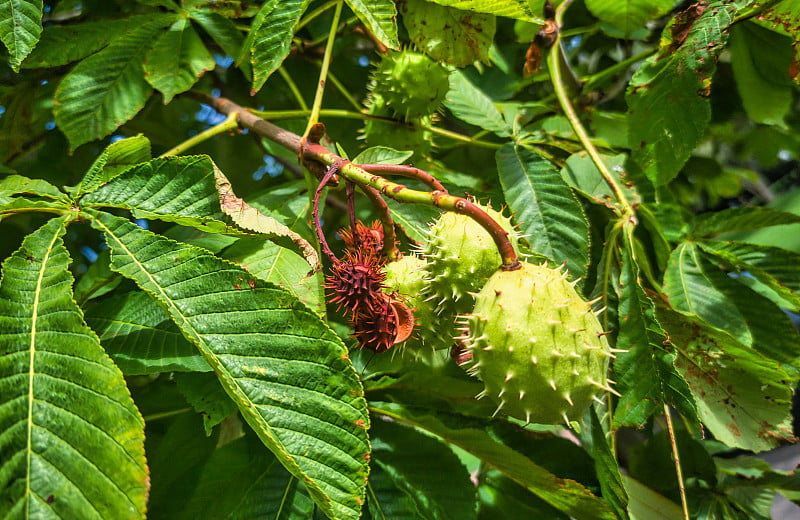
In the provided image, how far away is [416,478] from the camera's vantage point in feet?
3.79

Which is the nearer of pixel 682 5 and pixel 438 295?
pixel 438 295

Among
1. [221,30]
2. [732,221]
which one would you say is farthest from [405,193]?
[732,221]

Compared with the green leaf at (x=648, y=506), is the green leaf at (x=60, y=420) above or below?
above

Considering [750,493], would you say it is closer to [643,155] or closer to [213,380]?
[643,155]

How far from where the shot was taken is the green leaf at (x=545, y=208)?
115cm

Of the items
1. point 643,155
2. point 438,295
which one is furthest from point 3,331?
point 643,155

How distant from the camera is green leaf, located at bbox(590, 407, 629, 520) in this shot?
3.32 feet

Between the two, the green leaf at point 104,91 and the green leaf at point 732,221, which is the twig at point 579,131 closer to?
the green leaf at point 732,221

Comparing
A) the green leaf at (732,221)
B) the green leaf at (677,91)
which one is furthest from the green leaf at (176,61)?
the green leaf at (732,221)

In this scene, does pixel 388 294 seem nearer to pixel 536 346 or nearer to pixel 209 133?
pixel 536 346

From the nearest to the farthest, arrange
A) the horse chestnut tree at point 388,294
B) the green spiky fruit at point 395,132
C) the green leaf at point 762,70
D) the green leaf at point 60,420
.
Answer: the green leaf at point 60,420, the horse chestnut tree at point 388,294, the green spiky fruit at point 395,132, the green leaf at point 762,70

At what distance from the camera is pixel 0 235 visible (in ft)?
5.21

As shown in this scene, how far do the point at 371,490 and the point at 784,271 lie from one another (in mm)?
1087

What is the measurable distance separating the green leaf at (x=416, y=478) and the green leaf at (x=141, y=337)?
0.45 metres
